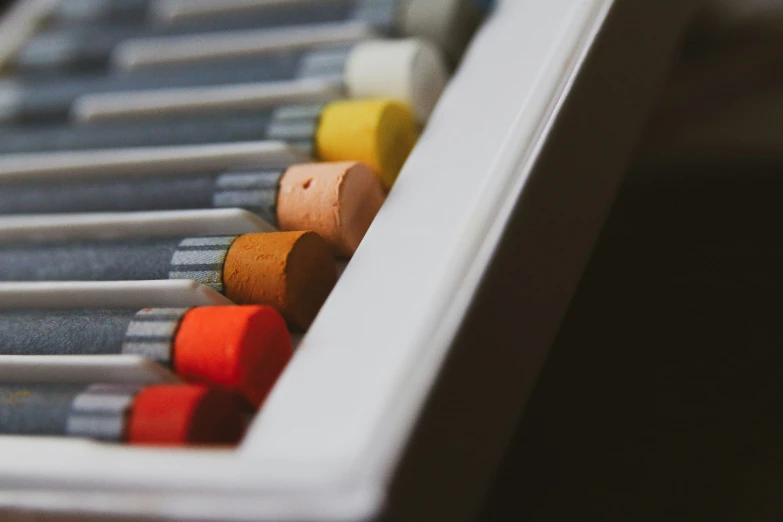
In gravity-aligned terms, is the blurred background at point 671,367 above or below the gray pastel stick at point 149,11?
below

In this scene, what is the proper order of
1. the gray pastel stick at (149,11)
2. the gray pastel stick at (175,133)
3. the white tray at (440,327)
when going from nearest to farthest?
the white tray at (440,327), the gray pastel stick at (175,133), the gray pastel stick at (149,11)

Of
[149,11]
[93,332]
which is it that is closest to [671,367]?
[93,332]

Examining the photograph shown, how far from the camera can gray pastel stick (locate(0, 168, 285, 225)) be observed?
481 millimetres

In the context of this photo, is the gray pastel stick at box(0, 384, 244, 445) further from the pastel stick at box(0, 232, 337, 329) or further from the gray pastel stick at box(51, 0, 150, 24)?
the gray pastel stick at box(51, 0, 150, 24)

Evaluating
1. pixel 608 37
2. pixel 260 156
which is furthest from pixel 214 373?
pixel 608 37

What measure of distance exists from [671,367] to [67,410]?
0.40 metres

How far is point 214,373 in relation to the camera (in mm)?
384

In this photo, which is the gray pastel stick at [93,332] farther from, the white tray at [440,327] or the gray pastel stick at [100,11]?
the gray pastel stick at [100,11]

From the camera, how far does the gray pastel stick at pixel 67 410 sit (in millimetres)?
361

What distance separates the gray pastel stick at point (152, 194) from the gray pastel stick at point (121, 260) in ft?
0.14

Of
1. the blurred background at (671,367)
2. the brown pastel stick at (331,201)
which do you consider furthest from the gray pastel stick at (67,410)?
the blurred background at (671,367)

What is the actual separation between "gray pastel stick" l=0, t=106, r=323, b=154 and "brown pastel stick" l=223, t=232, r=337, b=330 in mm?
106

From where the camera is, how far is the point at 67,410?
371 millimetres

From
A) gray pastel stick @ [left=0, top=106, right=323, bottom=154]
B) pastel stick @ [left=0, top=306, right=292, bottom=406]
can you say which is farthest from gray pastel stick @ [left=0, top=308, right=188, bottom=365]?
gray pastel stick @ [left=0, top=106, right=323, bottom=154]
